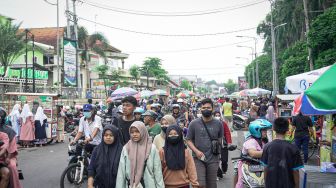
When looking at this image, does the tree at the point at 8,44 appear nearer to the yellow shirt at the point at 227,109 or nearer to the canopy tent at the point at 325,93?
the yellow shirt at the point at 227,109

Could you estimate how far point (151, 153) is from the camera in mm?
4516

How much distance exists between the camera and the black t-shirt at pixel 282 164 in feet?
14.6

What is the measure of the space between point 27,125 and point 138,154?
11955 millimetres

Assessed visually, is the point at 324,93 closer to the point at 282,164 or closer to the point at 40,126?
the point at 282,164

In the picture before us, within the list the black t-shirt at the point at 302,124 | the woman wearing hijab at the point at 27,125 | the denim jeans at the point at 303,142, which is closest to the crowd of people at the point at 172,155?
the black t-shirt at the point at 302,124

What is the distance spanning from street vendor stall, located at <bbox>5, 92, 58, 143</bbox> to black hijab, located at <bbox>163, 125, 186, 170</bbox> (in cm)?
1262

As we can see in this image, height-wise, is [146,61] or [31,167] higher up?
[146,61]

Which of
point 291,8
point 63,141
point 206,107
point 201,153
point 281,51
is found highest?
point 291,8

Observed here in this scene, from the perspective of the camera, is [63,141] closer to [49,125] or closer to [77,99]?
[49,125]

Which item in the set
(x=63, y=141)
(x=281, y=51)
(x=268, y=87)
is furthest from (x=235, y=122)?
(x=268, y=87)

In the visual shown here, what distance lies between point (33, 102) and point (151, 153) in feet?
41.3

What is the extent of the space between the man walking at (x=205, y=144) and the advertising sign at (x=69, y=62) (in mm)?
23783

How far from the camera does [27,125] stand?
49.9 feet

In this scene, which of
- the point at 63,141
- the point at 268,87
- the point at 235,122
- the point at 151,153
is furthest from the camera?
the point at 268,87
